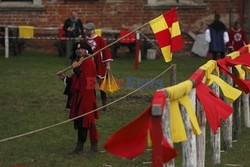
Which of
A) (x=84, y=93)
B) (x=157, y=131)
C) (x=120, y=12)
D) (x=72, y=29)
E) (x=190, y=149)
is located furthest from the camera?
(x=120, y=12)

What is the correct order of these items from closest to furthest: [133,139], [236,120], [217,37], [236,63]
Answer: [133,139], [236,63], [236,120], [217,37]

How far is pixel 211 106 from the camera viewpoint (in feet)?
26.6

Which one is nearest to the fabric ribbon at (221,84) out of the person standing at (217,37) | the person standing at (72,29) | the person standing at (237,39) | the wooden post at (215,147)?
the wooden post at (215,147)

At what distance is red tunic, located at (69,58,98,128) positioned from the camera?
11.5 metres

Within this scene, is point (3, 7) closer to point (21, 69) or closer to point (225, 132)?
point (21, 69)

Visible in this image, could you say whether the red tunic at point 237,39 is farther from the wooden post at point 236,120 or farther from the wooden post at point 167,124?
the wooden post at point 167,124

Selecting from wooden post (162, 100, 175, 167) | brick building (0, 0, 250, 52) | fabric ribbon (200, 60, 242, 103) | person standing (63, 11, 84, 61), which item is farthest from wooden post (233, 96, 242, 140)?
brick building (0, 0, 250, 52)

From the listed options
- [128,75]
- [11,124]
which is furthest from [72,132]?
[128,75]

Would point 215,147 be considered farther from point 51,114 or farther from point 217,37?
point 217,37

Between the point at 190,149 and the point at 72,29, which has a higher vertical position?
the point at 190,149

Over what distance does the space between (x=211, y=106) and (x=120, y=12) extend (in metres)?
20.3

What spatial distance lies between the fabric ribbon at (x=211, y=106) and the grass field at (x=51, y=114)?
2358mm

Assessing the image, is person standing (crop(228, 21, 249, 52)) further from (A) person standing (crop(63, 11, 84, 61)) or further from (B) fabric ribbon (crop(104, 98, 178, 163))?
(B) fabric ribbon (crop(104, 98, 178, 163))

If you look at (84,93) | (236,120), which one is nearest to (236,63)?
(236,120)
